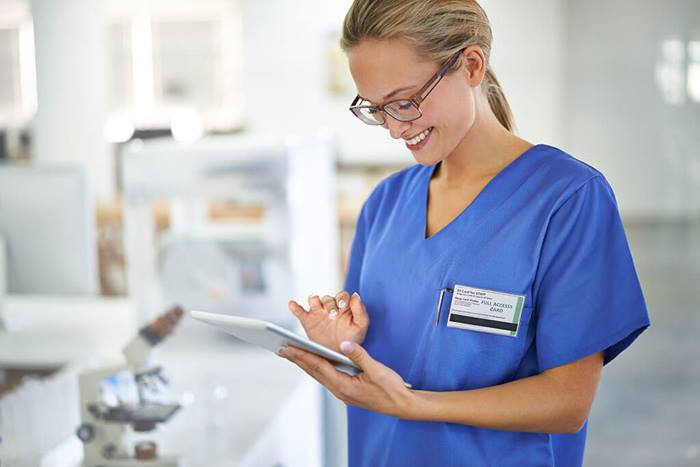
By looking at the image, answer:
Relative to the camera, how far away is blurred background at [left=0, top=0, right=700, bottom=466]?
6.18ft

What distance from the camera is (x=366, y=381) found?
3.46 feet

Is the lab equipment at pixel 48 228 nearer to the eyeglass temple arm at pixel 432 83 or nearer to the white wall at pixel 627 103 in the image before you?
the eyeglass temple arm at pixel 432 83

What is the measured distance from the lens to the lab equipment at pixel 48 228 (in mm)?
2285

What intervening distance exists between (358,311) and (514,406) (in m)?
0.28

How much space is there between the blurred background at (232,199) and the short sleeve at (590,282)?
84 centimetres

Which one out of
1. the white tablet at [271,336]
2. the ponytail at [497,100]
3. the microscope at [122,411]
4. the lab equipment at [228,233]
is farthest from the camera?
the lab equipment at [228,233]

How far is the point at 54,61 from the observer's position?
264 inches

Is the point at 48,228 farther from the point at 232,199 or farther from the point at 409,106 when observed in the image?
the point at 232,199

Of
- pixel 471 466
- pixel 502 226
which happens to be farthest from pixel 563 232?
pixel 471 466

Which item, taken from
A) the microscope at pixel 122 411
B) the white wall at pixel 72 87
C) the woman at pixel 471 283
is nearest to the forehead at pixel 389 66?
the woman at pixel 471 283

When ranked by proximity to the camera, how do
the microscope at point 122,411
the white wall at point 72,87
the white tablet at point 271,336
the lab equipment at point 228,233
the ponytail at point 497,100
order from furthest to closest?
the white wall at point 72,87
the lab equipment at point 228,233
the microscope at point 122,411
the ponytail at point 497,100
the white tablet at point 271,336

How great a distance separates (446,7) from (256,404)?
1209 millimetres

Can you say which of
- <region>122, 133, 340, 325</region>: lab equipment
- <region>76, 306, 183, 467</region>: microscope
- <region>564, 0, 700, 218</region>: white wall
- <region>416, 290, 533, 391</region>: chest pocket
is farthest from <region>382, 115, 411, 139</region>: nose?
<region>564, 0, 700, 218</region>: white wall

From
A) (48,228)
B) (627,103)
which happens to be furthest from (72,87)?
(48,228)
